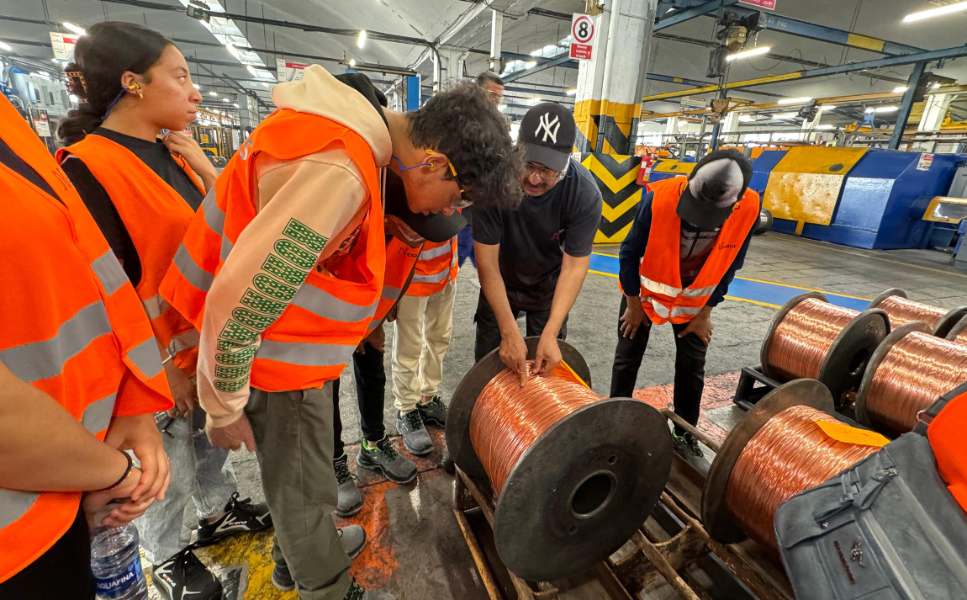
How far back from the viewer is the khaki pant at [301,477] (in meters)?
1.47

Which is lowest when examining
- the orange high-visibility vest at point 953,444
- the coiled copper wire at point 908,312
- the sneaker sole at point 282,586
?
the sneaker sole at point 282,586

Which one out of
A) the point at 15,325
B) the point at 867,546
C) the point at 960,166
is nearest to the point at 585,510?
the point at 867,546

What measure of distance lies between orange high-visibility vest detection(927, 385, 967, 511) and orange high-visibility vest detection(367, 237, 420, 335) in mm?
1675

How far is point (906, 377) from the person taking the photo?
2506 mm

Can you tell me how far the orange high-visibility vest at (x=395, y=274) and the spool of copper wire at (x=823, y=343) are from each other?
8.83 ft

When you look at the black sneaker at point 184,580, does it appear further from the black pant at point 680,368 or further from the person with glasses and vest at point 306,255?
the black pant at point 680,368

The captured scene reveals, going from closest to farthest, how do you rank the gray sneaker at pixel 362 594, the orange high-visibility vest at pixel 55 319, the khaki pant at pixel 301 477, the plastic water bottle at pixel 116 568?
1. the orange high-visibility vest at pixel 55 319
2. the plastic water bottle at pixel 116 568
3. the khaki pant at pixel 301 477
4. the gray sneaker at pixel 362 594

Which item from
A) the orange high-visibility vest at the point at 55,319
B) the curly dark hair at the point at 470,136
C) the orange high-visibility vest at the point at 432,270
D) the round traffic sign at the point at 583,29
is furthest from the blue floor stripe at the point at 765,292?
the orange high-visibility vest at the point at 55,319

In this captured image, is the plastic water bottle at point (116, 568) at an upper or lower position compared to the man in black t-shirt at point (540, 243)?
lower

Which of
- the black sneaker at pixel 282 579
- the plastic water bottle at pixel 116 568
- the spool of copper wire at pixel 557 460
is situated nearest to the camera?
the plastic water bottle at pixel 116 568

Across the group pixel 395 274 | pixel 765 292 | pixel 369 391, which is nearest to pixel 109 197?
pixel 395 274

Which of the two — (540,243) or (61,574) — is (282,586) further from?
(540,243)

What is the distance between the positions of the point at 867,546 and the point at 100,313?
72.1 inches

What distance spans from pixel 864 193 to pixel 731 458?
40.0ft
